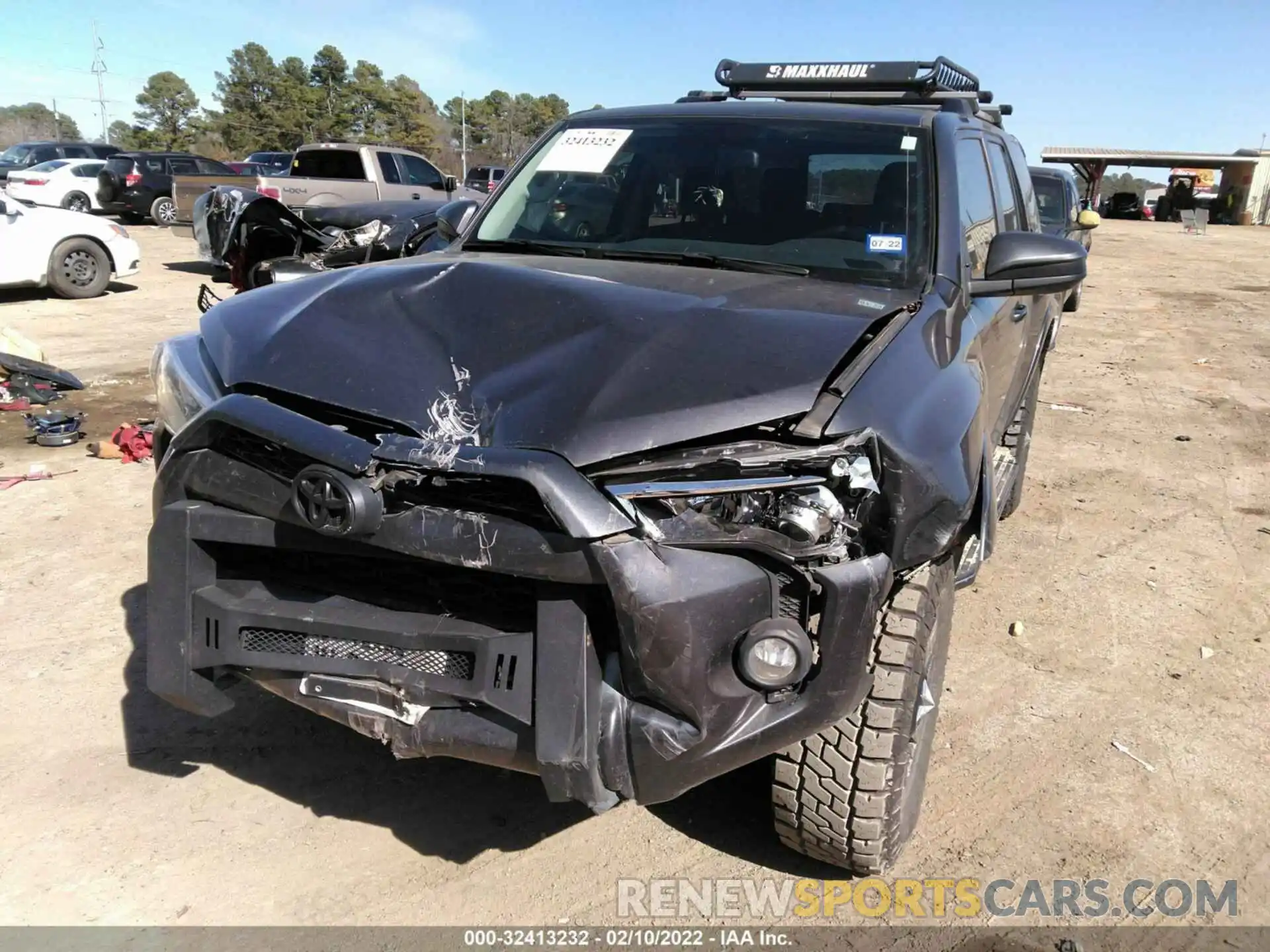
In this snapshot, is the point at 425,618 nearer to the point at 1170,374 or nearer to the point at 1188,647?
the point at 1188,647

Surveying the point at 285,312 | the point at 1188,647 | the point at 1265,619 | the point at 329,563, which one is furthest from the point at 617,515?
the point at 1265,619

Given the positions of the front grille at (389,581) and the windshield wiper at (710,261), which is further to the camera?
the windshield wiper at (710,261)

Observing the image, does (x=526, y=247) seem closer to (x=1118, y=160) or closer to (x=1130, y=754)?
(x=1130, y=754)

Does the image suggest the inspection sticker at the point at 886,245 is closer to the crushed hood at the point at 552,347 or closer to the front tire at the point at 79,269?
the crushed hood at the point at 552,347

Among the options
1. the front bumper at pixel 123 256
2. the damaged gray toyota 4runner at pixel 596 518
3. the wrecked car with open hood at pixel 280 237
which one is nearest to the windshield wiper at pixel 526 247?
the damaged gray toyota 4runner at pixel 596 518

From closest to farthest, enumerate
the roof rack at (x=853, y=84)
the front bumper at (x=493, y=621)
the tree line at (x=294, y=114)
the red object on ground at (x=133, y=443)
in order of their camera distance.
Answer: the front bumper at (x=493, y=621), the roof rack at (x=853, y=84), the red object on ground at (x=133, y=443), the tree line at (x=294, y=114)

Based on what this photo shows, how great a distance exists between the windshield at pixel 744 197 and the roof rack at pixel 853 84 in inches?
41.0

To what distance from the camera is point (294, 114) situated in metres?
64.0

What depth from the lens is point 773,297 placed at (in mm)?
2652

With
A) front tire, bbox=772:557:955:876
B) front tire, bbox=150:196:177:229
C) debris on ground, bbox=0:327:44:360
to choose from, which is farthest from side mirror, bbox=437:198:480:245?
front tire, bbox=150:196:177:229

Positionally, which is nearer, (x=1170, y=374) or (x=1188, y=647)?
(x=1188, y=647)

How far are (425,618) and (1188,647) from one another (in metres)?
3.32

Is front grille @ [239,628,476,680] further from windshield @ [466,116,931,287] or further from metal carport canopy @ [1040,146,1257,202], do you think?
metal carport canopy @ [1040,146,1257,202]

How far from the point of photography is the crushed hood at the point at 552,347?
2.09 metres
